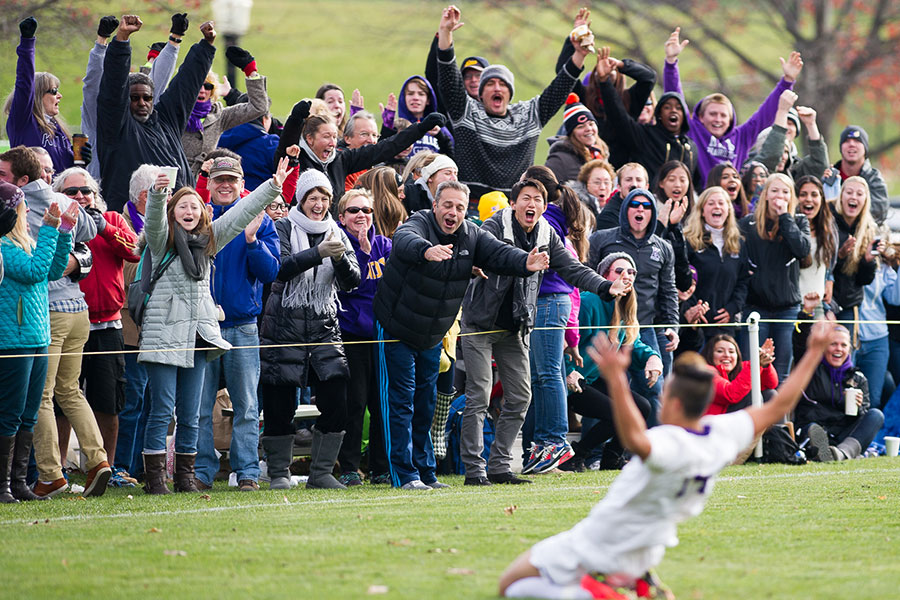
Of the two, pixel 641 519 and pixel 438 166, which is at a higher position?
pixel 438 166

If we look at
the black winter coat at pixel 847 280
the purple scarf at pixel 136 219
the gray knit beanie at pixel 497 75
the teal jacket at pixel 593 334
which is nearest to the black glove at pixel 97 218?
the purple scarf at pixel 136 219

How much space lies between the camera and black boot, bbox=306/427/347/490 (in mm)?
10719

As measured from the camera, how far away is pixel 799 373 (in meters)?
6.53

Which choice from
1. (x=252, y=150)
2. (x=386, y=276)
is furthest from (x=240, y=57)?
(x=386, y=276)

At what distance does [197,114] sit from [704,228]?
204 inches

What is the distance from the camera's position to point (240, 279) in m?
10.7

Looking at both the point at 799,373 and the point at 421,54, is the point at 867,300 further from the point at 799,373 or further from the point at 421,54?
the point at 421,54

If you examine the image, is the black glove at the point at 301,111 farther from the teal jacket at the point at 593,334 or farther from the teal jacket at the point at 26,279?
the teal jacket at the point at 593,334

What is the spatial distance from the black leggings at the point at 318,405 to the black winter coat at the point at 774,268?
5.05 metres

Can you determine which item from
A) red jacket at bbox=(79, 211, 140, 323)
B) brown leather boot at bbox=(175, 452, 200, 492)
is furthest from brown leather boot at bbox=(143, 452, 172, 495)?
red jacket at bbox=(79, 211, 140, 323)

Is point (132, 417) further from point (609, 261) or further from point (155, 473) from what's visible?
point (609, 261)

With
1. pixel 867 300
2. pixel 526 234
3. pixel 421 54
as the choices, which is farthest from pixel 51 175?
pixel 421 54

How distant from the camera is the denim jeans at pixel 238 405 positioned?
10594mm

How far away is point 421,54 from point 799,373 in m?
42.8
